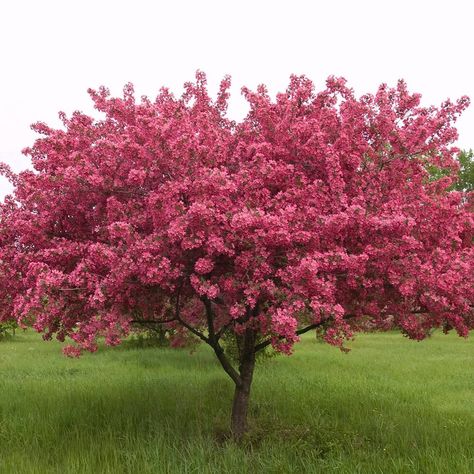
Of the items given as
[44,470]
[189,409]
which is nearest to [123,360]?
[189,409]

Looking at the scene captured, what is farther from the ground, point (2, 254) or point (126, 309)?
point (2, 254)

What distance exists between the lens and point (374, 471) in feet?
25.2

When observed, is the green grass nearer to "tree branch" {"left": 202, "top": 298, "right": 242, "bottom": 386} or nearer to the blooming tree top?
"tree branch" {"left": 202, "top": 298, "right": 242, "bottom": 386}

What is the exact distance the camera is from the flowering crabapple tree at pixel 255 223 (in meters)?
7.07

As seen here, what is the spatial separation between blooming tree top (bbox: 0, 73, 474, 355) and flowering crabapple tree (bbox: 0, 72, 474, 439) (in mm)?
26

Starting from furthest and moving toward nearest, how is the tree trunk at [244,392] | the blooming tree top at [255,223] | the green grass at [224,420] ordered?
the tree trunk at [244,392] < the green grass at [224,420] < the blooming tree top at [255,223]

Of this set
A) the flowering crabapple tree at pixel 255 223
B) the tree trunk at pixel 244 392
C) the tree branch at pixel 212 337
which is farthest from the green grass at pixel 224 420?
the flowering crabapple tree at pixel 255 223

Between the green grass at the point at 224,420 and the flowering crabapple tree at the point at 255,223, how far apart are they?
2.01m

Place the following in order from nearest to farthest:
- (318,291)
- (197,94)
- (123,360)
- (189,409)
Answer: (318,291), (197,94), (189,409), (123,360)

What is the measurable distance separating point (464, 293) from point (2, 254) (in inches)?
282

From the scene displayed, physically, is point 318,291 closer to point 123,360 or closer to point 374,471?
point 374,471

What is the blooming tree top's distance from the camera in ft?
23.2

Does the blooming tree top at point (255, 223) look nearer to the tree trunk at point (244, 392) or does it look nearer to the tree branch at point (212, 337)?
the tree branch at point (212, 337)

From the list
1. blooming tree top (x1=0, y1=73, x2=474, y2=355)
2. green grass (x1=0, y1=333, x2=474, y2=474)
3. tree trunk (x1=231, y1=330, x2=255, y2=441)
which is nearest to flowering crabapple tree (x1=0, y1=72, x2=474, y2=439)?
blooming tree top (x1=0, y1=73, x2=474, y2=355)
